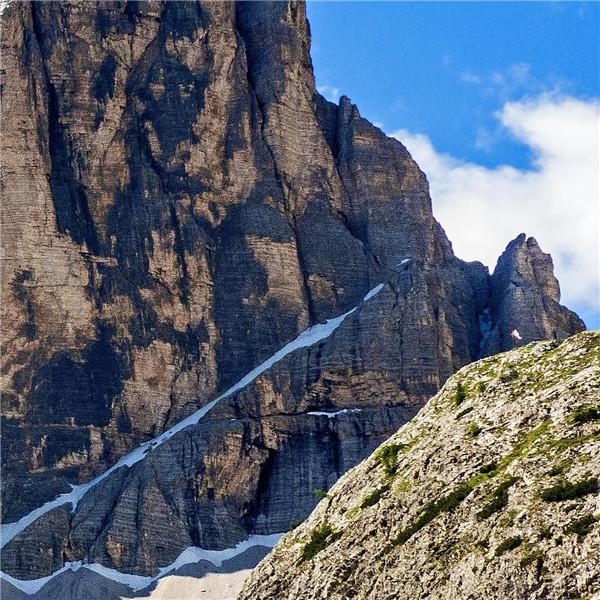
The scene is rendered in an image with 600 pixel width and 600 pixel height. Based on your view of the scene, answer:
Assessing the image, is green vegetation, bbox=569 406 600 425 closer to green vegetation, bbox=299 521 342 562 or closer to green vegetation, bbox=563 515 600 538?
green vegetation, bbox=563 515 600 538

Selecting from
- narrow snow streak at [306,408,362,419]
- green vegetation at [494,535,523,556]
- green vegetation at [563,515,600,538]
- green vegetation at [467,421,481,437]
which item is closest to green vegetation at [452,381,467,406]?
green vegetation at [467,421,481,437]

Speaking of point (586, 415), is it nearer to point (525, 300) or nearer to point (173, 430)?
point (173, 430)

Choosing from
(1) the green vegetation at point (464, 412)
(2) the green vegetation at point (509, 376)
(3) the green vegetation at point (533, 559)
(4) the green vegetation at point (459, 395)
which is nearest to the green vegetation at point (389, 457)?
(1) the green vegetation at point (464, 412)

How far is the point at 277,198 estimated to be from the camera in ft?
591

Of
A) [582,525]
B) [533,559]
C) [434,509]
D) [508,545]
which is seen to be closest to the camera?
[582,525]

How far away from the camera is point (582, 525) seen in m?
65.6

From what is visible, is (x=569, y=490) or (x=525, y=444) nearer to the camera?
(x=569, y=490)

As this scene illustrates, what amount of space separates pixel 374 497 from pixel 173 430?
92.3 metres

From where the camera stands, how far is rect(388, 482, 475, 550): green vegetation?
7238 centimetres

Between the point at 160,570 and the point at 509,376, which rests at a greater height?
the point at 160,570

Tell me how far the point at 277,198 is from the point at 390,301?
18.3 meters

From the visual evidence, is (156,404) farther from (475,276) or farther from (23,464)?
(475,276)

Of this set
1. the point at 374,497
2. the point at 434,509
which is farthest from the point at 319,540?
the point at 434,509

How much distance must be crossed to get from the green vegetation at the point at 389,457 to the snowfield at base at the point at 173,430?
78.8m
